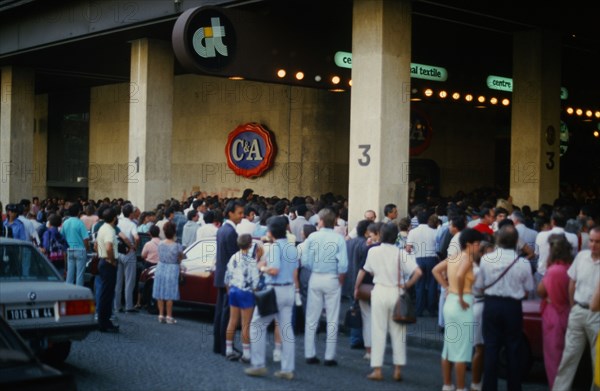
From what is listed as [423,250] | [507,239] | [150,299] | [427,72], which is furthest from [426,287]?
[427,72]

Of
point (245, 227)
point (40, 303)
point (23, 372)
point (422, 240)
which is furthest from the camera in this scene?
point (245, 227)

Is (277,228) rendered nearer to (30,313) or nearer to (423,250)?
(30,313)

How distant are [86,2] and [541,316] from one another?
16.5m

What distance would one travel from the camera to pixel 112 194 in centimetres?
3300

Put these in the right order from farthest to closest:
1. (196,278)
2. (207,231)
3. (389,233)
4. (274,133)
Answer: (274,133)
(207,231)
(196,278)
(389,233)

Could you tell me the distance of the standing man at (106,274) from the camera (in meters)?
12.4

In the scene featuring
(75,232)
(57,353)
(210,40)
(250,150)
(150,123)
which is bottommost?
(57,353)

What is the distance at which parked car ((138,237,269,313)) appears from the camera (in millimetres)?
13695

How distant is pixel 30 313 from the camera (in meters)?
9.14

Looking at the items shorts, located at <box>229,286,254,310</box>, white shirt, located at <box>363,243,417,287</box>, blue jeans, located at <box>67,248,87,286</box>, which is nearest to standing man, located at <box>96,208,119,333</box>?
blue jeans, located at <box>67,248,87,286</box>

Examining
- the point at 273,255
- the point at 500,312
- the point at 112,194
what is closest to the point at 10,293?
the point at 273,255

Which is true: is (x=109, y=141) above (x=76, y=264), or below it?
above

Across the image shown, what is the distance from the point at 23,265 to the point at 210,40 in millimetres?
7404

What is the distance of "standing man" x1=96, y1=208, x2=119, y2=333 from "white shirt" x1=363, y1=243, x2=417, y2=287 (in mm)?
4464
